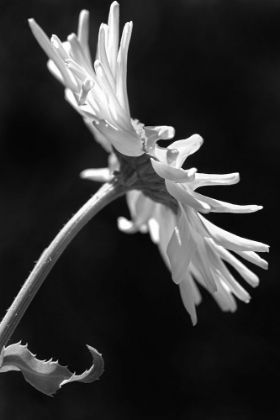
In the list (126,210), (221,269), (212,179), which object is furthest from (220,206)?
(126,210)

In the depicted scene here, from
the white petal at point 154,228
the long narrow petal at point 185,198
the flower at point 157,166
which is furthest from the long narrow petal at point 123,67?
the white petal at point 154,228

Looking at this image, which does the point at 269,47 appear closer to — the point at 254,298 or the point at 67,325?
the point at 254,298

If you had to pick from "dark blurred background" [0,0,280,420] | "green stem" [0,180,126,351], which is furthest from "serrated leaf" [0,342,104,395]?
"dark blurred background" [0,0,280,420]

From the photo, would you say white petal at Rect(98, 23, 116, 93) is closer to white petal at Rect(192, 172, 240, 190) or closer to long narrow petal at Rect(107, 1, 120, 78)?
long narrow petal at Rect(107, 1, 120, 78)

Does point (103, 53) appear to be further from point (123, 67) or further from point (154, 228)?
point (154, 228)

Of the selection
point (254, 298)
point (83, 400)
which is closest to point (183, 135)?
point (254, 298)

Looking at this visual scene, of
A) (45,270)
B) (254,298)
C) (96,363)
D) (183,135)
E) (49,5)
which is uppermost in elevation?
(49,5)

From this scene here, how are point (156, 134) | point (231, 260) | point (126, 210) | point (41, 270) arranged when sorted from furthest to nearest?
point (126, 210) → point (231, 260) → point (156, 134) → point (41, 270)
